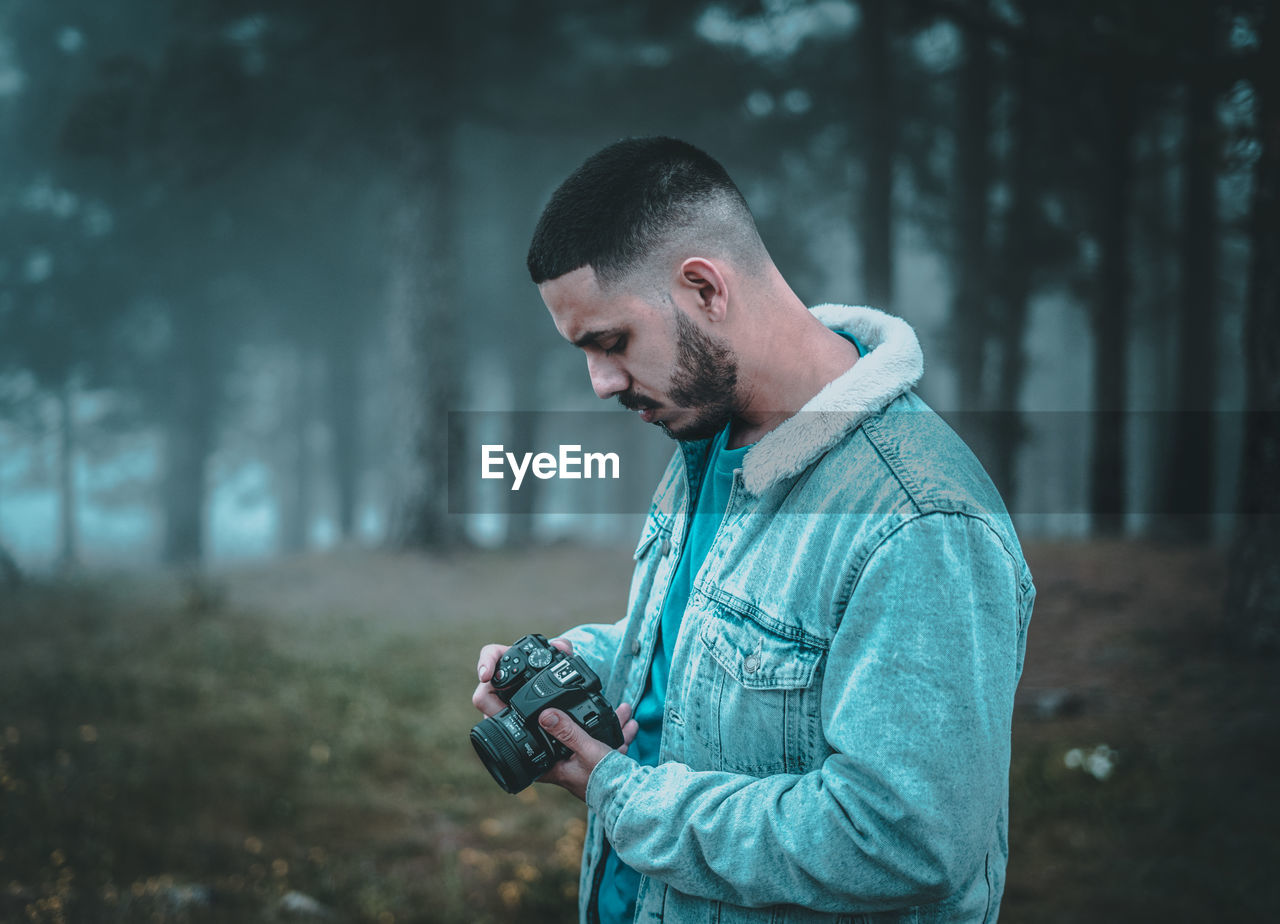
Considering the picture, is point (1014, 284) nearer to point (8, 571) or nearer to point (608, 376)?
point (608, 376)

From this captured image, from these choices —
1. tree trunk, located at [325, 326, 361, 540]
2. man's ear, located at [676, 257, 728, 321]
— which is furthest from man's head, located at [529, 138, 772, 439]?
tree trunk, located at [325, 326, 361, 540]

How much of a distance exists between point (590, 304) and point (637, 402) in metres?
0.26

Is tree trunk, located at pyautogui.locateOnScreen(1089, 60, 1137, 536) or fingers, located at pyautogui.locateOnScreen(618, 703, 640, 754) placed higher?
tree trunk, located at pyautogui.locateOnScreen(1089, 60, 1137, 536)

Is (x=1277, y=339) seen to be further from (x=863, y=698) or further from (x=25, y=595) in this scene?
(x=25, y=595)

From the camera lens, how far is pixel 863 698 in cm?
148

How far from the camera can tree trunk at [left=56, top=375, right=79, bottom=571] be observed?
1472 cm

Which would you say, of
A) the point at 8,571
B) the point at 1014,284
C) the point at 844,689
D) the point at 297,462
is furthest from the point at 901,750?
the point at 297,462

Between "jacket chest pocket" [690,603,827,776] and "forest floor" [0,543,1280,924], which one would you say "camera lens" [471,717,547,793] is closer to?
"jacket chest pocket" [690,603,827,776]

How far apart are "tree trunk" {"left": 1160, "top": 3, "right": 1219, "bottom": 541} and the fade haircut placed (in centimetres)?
846

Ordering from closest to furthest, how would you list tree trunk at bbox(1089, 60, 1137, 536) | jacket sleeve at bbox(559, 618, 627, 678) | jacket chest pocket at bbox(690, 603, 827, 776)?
jacket chest pocket at bbox(690, 603, 827, 776) → jacket sleeve at bbox(559, 618, 627, 678) → tree trunk at bbox(1089, 60, 1137, 536)

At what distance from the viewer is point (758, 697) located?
5.60ft

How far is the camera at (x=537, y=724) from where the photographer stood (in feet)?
6.25

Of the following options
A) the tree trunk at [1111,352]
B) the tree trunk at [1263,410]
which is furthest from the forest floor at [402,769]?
the tree trunk at [1111,352]

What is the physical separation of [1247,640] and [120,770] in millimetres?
8079
